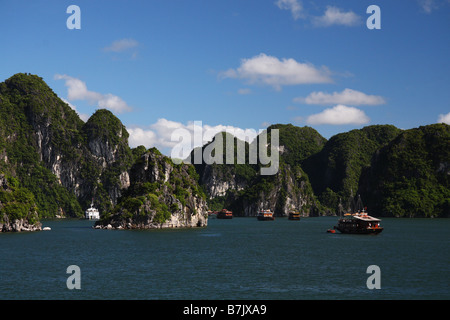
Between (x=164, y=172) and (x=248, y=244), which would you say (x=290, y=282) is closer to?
(x=248, y=244)

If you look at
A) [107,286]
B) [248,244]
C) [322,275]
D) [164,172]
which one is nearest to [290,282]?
[322,275]

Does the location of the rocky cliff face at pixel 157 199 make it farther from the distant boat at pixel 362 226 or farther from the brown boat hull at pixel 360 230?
the distant boat at pixel 362 226

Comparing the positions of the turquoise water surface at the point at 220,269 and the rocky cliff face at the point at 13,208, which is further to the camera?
the rocky cliff face at the point at 13,208

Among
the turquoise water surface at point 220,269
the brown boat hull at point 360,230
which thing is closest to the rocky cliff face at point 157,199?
the turquoise water surface at point 220,269

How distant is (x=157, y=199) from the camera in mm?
128750

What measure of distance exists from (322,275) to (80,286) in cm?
2651

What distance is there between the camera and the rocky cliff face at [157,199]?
12694cm

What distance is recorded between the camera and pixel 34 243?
3585 inches

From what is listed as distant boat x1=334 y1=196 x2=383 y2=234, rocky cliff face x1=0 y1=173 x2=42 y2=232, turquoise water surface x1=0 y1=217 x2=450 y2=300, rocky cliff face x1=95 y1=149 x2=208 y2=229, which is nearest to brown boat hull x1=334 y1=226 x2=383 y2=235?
distant boat x1=334 y1=196 x2=383 y2=234

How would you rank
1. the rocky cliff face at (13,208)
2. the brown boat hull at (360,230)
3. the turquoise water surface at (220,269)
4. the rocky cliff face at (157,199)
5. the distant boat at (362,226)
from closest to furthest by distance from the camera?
the turquoise water surface at (220,269) → the brown boat hull at (360,230) → the distant boat at (362,226) → the rocky cliff face at (13,208) → the rocky cliff face at (157,199)

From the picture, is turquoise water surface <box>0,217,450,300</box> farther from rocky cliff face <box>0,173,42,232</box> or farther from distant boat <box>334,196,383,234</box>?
rocky cliff face <box>0,173,42,232</box>

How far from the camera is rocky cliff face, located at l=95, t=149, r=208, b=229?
12694 cm

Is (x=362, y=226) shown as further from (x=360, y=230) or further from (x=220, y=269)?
(x=220, y=269)

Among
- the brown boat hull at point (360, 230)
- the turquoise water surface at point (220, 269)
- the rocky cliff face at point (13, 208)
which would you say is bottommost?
the turquoise water surface at point (220, 269)
